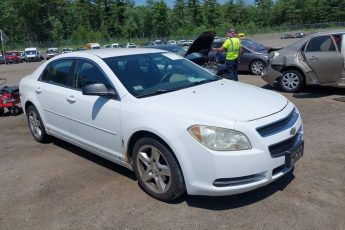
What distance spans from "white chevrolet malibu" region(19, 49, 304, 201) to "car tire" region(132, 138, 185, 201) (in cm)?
1

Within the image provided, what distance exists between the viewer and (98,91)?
4297 mm

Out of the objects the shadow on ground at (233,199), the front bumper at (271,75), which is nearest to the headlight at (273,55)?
the front bumper at (271,75)

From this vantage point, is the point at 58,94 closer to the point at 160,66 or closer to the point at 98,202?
the point at 160,66

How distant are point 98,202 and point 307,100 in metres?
6.26

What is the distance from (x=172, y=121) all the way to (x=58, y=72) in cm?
261

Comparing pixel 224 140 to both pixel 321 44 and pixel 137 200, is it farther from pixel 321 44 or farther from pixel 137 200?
pixel 321 44

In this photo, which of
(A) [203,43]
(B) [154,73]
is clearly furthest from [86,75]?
(A) [203,43]

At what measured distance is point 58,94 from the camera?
532 cm

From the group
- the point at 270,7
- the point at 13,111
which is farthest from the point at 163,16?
the point at 13,111

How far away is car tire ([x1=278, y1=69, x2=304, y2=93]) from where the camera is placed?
949 centimetres

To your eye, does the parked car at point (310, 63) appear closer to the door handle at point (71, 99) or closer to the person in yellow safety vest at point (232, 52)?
the person in yellow safety vest at point (232, 52)

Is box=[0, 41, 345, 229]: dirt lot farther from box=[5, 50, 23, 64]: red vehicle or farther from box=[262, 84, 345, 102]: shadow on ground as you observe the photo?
box=[5, 50, 23, 64]: red vehicle

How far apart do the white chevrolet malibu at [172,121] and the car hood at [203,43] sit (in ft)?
20.2

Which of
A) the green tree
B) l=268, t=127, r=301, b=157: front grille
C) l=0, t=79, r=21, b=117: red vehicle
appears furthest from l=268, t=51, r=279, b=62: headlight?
the green tree
